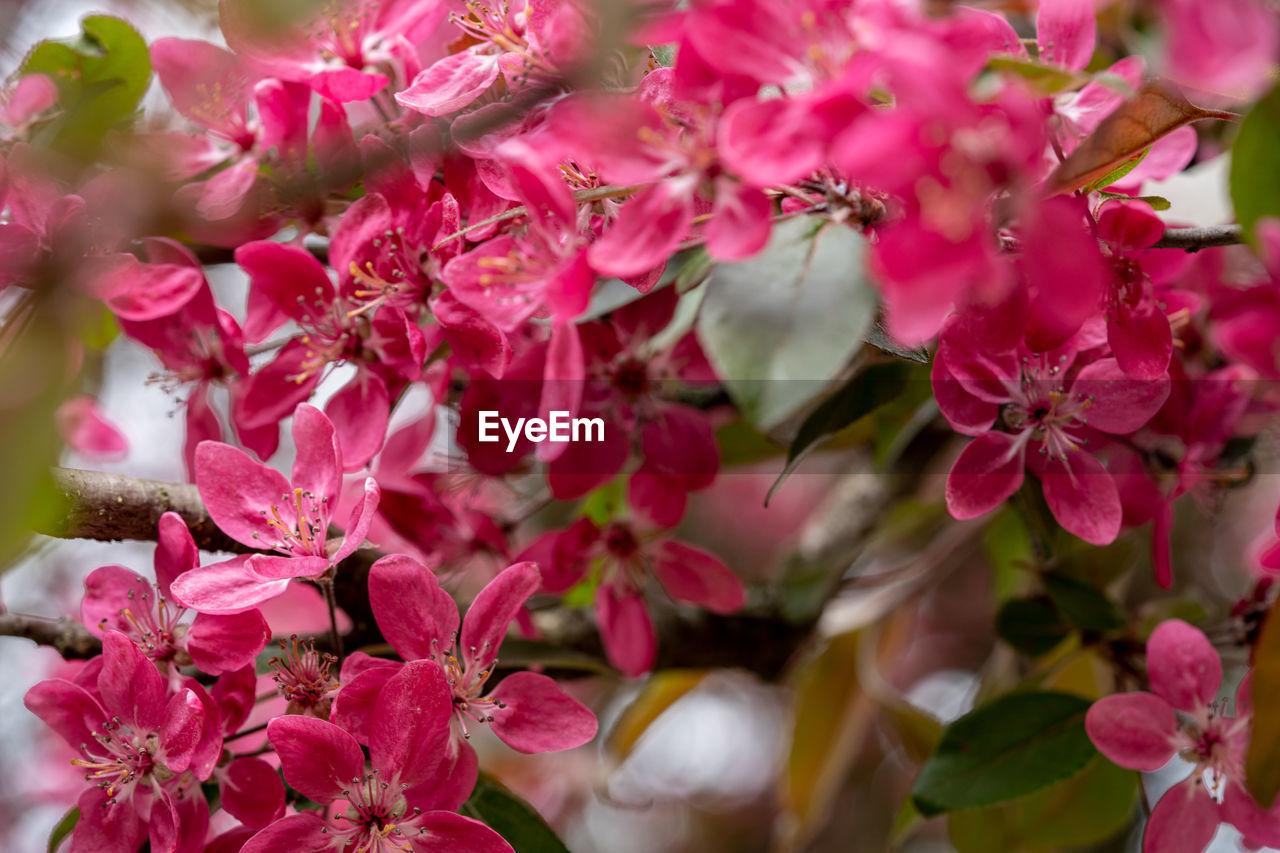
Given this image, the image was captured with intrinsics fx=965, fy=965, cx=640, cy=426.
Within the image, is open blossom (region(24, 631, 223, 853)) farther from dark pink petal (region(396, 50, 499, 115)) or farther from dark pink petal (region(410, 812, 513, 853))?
dark pink petal (region(396, 50, 499, 115))

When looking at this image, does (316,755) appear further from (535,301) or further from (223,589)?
(535,301)

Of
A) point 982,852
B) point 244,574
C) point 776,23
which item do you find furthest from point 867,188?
point 982,852

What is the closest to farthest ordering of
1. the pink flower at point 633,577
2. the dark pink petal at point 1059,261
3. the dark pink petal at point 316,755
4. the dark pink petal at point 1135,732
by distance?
1. the dark pink petal at point 1059,261
2. the dark pink petal at point 316,755
3. the dark pink petal at point 1135,732
4. the pink flower at point 633,577

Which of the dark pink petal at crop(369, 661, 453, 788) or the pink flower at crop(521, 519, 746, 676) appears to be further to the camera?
the pink flower at crop(521, 519, 746, 676)

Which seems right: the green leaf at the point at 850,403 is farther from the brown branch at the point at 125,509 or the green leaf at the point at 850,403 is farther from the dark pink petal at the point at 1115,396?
the brown branch at the point at 125,509

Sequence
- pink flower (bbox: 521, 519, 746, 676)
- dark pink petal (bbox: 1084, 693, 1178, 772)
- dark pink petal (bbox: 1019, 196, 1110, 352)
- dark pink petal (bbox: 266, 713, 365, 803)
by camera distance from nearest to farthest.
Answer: dark pink petal (bbox: 1019, 196, 1110, 352), dark pink petal (bbox: 266, 713, 365, 803), dark pink petal (bbox: 1084, 693, 1178, 772), pink flower (bbox: 521, 519, 746, 676)

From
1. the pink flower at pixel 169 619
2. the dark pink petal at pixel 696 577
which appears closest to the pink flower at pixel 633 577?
the dark pink petal at pixel 696 577

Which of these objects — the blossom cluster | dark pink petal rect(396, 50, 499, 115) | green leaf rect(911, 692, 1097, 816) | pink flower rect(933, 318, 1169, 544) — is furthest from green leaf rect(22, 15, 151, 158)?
green leaf rect(911, 692, 1097, 816)
